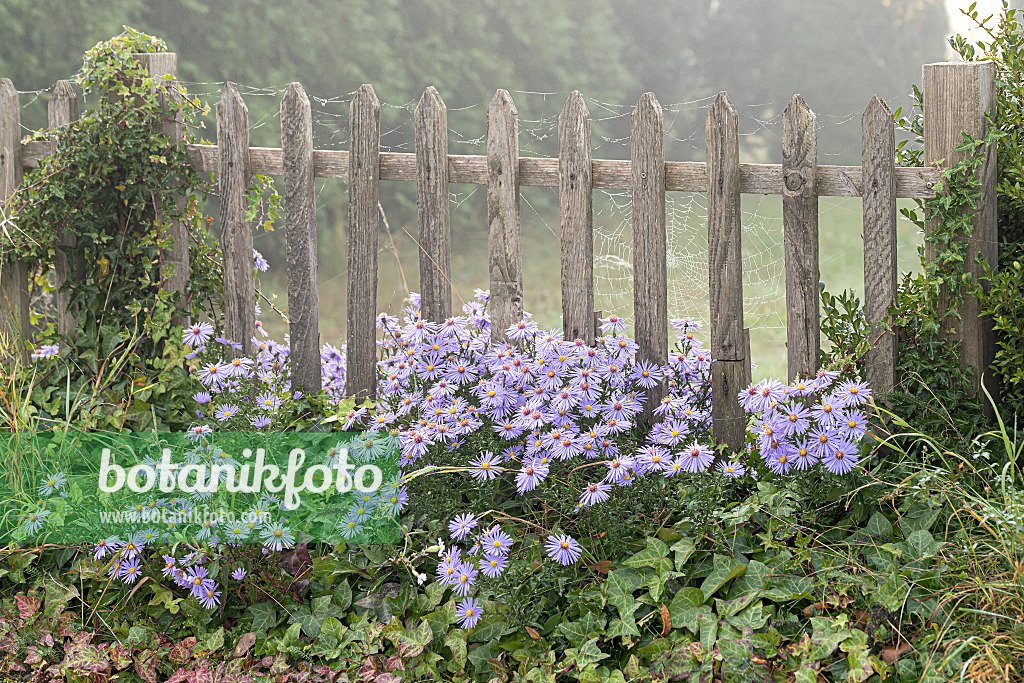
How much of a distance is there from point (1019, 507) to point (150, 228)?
144 inches

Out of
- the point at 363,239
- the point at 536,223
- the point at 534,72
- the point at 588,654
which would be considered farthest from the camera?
the point at 536,223

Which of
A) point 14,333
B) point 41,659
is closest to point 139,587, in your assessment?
point 41,659

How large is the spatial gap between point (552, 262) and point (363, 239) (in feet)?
29.7

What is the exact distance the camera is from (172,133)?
394cm

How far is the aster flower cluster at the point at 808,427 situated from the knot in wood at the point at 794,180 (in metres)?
0.69

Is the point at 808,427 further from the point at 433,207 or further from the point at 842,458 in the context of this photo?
the point at 433,207

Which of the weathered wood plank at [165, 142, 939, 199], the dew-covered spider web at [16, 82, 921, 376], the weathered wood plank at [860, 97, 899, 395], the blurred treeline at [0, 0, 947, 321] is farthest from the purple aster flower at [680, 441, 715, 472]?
the dew-covered spider web at [16, 82, 921, 376]

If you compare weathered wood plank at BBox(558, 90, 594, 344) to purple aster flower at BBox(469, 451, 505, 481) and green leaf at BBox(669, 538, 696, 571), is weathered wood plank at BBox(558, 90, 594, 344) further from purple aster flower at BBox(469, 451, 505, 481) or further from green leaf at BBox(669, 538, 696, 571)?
green leaf at BBox(669, 538, 696, 571)

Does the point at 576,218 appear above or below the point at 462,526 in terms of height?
above

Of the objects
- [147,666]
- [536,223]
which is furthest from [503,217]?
[536,223]

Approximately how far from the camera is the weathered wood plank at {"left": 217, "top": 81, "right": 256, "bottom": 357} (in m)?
3.78

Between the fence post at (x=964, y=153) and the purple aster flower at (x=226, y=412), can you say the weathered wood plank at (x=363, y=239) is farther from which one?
the fence post at (x=964, y=153)

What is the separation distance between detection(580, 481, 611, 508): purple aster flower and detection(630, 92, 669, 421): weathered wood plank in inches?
26.7

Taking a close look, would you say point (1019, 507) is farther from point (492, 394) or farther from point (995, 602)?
point (492, 394)
